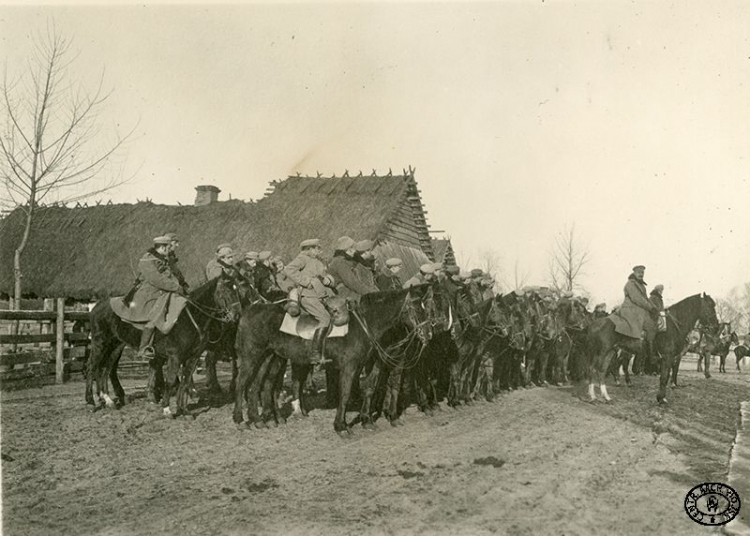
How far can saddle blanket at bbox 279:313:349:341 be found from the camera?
345 inches

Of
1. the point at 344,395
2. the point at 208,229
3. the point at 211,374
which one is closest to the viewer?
the point at 344,395

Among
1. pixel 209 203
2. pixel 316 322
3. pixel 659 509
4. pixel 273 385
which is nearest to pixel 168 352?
pixel 273 385

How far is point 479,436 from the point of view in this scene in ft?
28.5

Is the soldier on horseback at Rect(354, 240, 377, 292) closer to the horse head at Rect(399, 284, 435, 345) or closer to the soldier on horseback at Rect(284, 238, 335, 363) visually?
the soldier on horseback at Rect(284, 238, 335, 363)

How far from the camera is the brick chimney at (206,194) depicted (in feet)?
102

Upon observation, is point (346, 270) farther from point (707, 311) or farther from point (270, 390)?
point (707, 311)

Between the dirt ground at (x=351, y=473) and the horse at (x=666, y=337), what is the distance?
2437 mm

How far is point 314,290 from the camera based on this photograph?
8914 mm

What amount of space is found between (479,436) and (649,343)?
6.24m

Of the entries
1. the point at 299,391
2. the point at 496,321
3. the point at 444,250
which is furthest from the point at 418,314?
the point at 444,250

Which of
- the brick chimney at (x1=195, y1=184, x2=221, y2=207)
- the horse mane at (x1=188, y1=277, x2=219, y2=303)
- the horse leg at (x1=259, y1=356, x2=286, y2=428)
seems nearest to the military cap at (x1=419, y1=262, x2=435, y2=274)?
Answer: the horse leg at (x1=259, y1=356, x2=286, y2=428)

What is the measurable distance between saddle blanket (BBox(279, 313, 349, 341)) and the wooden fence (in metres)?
6.48

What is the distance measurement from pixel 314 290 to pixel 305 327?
532mm

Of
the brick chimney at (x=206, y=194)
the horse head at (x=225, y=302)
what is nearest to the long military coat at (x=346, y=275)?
the horse head at (x=225, y=302)
